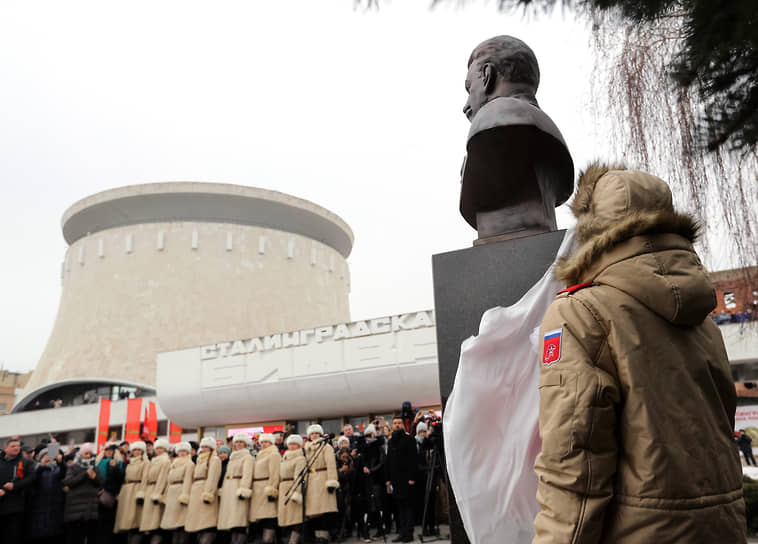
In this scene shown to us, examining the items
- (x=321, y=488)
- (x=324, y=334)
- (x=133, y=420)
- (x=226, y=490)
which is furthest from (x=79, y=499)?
(x=133, y=420)

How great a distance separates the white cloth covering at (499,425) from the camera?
2074 millimetres

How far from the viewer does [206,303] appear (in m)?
31.0

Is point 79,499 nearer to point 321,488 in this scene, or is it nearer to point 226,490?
point 226,490

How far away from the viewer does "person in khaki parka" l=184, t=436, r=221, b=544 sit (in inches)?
303

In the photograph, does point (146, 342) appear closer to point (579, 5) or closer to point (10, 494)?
point (10, 494)

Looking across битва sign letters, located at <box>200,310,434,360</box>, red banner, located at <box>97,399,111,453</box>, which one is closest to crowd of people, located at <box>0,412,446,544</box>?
битва sign letters, located at <box>200,310,434,360</box>

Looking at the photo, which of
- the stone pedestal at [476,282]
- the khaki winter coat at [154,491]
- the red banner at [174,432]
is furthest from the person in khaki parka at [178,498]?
the red banner at [174,432]

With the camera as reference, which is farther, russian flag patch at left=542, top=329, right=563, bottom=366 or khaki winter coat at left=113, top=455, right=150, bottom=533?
khaki winter coat at left=113, top=455, right=150, bottom=533

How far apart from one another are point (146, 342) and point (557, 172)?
96.1 feet

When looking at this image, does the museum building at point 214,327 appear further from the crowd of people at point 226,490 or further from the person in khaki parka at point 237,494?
the person in khaki parka at point 237,494

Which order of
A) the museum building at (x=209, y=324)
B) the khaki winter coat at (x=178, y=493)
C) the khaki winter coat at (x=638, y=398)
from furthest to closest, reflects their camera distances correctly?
the museum building at (x=209, y=324) → the khaki winter coat at (x=178, y=493) → the khaki winter coat at (x=638, y=398)

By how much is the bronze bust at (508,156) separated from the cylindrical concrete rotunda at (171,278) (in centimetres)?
2800

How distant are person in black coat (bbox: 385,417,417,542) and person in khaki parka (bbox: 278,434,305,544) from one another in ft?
3.65

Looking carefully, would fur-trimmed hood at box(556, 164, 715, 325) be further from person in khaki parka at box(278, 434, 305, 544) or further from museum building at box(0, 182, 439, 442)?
museum building at box(0, 182, 439, 442)
